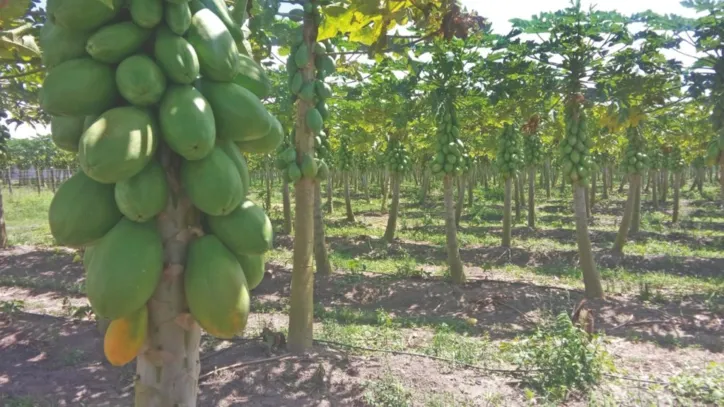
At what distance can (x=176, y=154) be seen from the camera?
3.92ft

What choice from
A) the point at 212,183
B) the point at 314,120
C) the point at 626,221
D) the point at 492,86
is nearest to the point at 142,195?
the point at 212,183

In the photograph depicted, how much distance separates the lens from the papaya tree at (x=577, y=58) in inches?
322

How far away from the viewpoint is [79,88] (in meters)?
1.10

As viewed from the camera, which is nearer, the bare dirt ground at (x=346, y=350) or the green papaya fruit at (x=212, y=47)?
the green papaya fruit at (x=212, y=47)

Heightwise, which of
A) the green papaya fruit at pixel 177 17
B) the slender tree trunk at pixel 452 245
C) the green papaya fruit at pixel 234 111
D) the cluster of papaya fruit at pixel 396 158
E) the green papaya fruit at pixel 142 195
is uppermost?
the cluster of papaya fruit at pixel 396 158

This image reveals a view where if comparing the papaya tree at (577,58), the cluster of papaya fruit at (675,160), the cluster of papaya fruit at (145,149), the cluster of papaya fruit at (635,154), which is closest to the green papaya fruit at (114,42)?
the cluster of papaya fruit at (145,149)

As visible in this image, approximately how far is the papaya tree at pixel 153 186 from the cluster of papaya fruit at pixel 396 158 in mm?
15689

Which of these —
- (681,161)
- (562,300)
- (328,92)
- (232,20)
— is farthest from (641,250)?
(232,20)

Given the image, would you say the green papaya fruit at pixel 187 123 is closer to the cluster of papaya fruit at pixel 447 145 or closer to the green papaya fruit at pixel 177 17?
the green papaya fruit at pixel 177 17

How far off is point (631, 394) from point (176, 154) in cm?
474

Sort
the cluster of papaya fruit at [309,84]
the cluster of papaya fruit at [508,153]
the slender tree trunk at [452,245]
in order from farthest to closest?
the cluster of papaya fruit at [508,153]
the slender tree trunk at [452,245]
the cluster of papaya fruit at [309,84]

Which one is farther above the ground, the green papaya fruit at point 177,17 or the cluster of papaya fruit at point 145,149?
the green papaya fruit at point 177,17

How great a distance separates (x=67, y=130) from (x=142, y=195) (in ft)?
1.18

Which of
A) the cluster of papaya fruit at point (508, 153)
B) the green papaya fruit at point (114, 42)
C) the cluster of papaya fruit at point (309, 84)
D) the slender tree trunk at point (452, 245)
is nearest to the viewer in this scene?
the green papaya fruit at point (114, 42)
